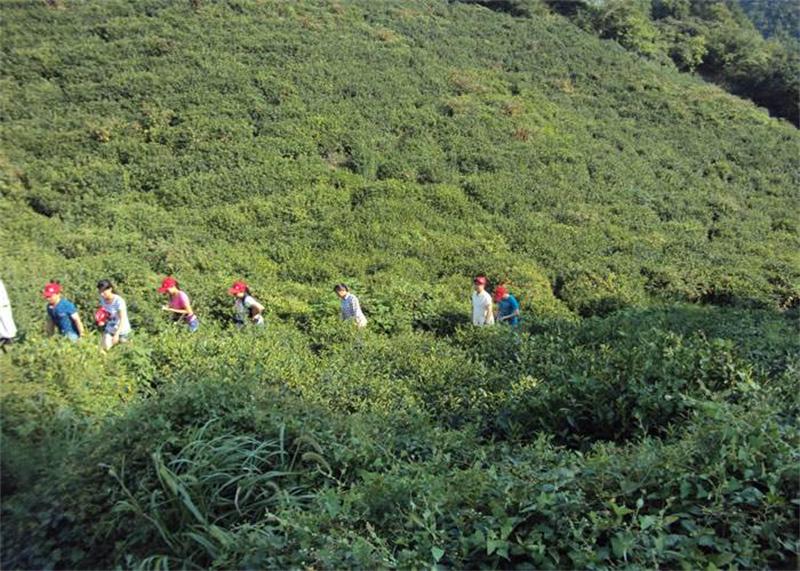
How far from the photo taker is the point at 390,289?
1170cm

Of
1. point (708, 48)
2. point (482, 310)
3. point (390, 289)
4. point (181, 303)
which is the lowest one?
point (390, 289)

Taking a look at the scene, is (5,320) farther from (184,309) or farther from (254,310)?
(254,310)

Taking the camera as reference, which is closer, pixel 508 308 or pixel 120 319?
pixel 120 319

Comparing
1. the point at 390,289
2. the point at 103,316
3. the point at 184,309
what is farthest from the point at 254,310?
the point at 390,289

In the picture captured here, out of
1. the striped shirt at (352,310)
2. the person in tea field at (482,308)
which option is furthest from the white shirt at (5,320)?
the person in tea field at (482,308)

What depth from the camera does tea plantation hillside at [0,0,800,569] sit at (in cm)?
335

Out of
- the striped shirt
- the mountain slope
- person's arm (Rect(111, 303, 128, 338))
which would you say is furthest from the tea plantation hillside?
person's arm (Rect(111, 303, 128, 338))

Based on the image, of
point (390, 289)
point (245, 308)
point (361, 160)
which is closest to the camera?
point (245, 308)

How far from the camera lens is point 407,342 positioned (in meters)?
8.85

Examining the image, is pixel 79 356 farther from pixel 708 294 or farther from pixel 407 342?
pixel 708 294

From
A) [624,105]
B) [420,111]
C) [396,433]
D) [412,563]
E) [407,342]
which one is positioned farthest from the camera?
[624,105]

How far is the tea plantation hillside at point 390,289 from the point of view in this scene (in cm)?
335

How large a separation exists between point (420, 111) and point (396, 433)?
701 inches

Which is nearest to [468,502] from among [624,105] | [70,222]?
[70,222]
